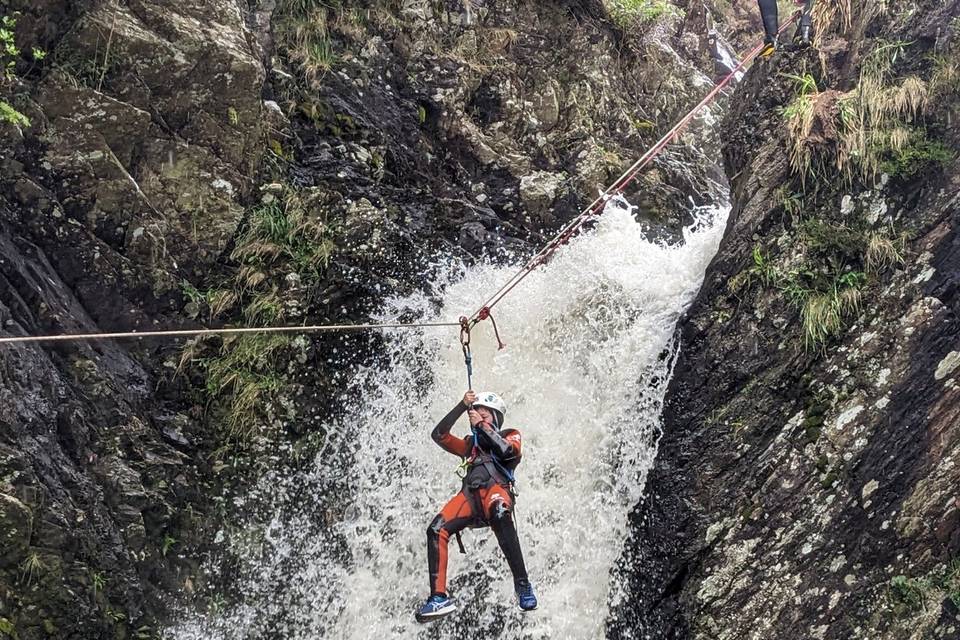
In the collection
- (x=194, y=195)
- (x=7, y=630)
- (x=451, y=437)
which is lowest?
(x=7, y=630)

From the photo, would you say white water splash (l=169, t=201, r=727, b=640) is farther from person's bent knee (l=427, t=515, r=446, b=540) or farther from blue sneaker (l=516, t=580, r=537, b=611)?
blue sneaker (l=516, t=580, r=537, b=611)

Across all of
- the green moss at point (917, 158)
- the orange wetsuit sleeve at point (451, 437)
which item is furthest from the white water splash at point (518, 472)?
the green moss at point (917, 158)

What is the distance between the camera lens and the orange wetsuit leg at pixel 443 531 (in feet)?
18.7

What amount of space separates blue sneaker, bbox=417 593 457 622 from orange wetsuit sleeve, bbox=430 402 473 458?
134 centimetres

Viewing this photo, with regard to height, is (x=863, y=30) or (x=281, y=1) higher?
(x=281, y=1)

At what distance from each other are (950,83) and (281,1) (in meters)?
7.47

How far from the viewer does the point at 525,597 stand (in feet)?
18.3

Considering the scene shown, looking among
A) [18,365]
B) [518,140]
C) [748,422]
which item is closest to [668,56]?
[518,140]

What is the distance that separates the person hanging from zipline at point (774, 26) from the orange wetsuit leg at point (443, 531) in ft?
20.9

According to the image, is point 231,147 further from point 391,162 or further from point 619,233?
point 619,233

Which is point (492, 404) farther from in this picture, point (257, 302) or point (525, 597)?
point (257, 302)

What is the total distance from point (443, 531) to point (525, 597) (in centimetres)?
85

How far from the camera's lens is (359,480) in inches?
284

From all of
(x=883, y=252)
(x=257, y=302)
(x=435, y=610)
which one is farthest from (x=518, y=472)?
(x=883, y=252)
